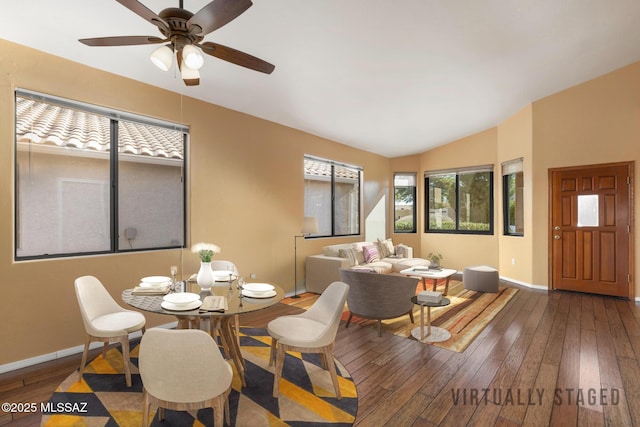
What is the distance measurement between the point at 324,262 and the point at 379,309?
1.88m

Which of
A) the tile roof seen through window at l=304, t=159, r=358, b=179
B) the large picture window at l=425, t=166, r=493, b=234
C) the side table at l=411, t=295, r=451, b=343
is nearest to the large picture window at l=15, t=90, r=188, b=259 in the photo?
the tile roof seen through window at l=304, t=159, r=358, b=179

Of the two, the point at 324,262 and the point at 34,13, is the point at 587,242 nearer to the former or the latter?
the point at 324,262

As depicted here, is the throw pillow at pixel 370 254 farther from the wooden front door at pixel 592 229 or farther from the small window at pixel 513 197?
the wooden front door at pixel 592 229

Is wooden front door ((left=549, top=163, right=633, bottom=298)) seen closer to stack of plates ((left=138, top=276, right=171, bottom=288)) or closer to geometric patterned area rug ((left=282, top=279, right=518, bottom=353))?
geometric patterned area rug ((left=282, top=279, right=518, bottom=353))

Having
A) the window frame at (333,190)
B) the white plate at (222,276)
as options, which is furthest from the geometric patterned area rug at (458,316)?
the white plate at (222,276)

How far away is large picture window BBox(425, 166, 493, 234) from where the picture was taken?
6.98m

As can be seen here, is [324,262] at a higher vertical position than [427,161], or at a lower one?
lower

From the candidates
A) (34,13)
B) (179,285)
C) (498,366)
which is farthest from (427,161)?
(34,13)

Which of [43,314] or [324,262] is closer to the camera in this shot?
[43,314]

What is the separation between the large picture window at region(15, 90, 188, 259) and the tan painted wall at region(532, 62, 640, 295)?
5.67 meters

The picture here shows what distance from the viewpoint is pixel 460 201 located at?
7.36 meters

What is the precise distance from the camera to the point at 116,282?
339 cm

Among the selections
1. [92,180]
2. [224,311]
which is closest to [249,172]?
[92,180]

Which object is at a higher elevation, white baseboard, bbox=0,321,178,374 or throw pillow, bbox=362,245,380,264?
throw pillow, bbox=362,245,380,264
